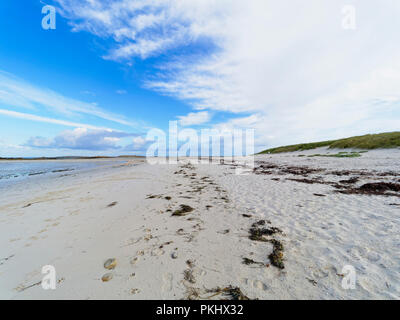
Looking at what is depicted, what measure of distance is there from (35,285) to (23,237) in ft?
8.03

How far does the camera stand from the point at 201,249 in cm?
316

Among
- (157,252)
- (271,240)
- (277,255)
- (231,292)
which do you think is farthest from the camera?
(271,240)

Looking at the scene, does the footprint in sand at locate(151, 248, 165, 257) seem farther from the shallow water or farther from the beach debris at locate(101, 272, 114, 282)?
the shallow water

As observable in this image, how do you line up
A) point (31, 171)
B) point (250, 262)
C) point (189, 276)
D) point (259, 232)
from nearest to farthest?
point (189, 276)
point (250, 262)
point (259, 232)
point (31, 171)

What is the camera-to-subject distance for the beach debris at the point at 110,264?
273cm

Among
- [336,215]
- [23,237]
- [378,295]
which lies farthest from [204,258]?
[23,237]

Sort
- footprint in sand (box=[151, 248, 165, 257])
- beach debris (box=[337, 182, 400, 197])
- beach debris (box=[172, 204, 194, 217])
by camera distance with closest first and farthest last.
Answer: footprint in sand (box=[151, 248, 165, 257]) < beach debris (box=[172, 204, 194, 217]) < beach debris (box=[337, 182, 400, 197])

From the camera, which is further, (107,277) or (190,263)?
(190,263)

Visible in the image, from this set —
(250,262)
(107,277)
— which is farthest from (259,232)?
(107,277)

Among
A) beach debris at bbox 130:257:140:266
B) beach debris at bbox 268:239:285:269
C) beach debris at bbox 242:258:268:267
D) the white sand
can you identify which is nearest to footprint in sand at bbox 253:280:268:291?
the white sand

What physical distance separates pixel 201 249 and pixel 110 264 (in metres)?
1.68

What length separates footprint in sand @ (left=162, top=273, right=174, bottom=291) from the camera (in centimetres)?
226

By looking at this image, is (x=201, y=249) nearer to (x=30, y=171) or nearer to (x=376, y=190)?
(x=376, y=190)

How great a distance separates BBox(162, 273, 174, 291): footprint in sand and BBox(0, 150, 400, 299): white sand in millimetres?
15
